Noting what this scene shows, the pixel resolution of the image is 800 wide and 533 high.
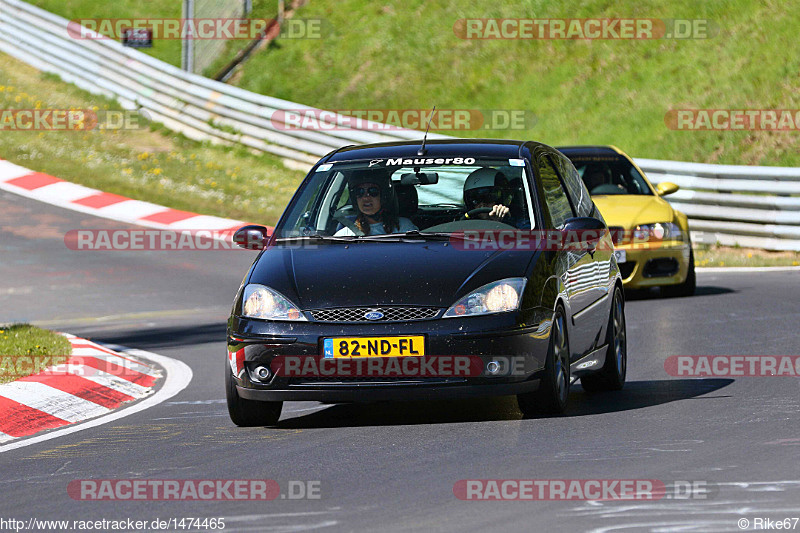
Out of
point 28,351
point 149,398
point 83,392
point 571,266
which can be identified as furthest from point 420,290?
point 28,351

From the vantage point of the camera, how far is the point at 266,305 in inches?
322

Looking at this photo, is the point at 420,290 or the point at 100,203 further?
the point at 100,203

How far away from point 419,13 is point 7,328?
69.8 ft

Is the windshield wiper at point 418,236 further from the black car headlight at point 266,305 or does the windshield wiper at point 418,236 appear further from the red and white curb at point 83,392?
the red and white curb at point 83,392

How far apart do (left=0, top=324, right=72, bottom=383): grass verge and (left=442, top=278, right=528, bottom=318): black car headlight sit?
3489 mm

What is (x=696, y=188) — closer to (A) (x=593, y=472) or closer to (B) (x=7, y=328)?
(B) (x=7, y=328)

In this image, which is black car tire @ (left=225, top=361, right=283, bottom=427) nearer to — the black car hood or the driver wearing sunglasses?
the black car hood

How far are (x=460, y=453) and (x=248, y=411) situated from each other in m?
1.63

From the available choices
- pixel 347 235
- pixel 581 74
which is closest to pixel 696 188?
pixel 581 74

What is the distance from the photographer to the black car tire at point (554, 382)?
8.16 meters

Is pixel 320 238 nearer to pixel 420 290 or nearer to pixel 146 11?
pixel 420 290

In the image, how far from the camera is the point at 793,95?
81.0 ft

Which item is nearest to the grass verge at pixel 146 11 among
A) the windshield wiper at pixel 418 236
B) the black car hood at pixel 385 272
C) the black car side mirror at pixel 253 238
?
the black car side mirror at pixel 253 238

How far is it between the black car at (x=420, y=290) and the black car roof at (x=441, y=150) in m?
0.02
